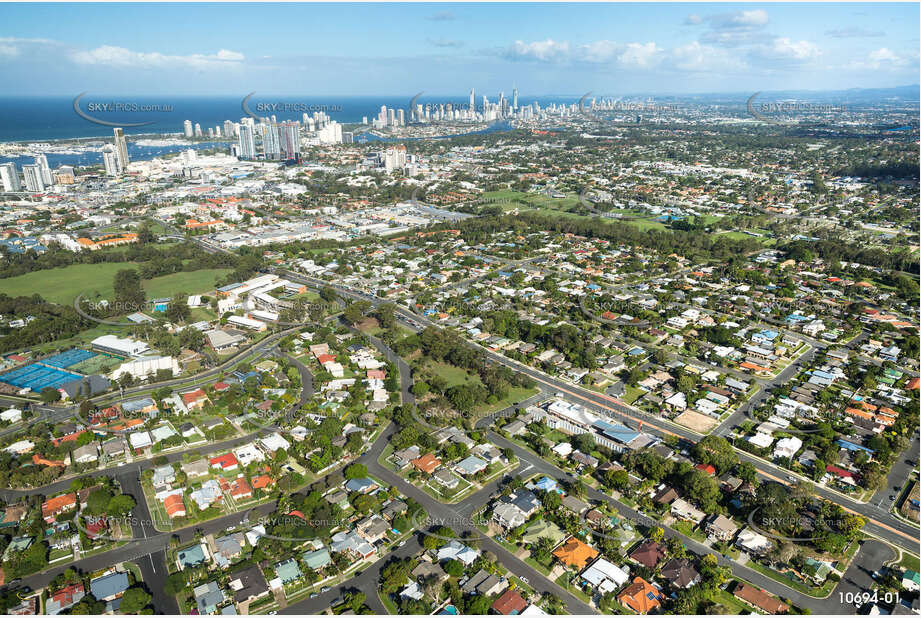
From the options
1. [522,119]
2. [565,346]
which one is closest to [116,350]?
[565,346]

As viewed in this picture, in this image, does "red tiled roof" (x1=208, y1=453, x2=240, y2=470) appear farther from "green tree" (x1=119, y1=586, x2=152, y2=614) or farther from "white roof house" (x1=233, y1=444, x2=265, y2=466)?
"green tree" (x1=119, y1=586, x2=152, y2=614)

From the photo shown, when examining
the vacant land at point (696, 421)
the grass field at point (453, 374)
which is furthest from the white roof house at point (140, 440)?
the vacant land at point (696, 421)

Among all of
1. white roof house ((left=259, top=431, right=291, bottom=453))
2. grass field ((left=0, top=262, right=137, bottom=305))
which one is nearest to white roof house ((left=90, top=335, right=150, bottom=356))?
grass field ((left=0, top=262, right=137, bottom=305))

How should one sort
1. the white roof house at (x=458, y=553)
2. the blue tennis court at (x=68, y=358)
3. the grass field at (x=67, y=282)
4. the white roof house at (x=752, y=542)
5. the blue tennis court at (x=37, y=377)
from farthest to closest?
the grass field at (x=67, y=282)
the blue tennis court at (x=68, y=358)
the blue tennis court at (x=37, y=377)
the white roof house at (x=752, y=542)
the white roof house at (x=458, y=553)

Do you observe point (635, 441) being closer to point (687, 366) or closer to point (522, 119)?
point (687, 366)

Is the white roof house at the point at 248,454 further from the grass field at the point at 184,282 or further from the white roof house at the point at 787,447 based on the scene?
the grass field at the point at 184,282

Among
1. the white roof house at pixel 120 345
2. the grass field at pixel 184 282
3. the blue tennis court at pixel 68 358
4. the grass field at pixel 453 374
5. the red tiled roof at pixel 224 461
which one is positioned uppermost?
the grass field at pixel 184 282

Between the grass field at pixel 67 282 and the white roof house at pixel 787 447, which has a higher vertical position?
the grass field at pixel 67 282
